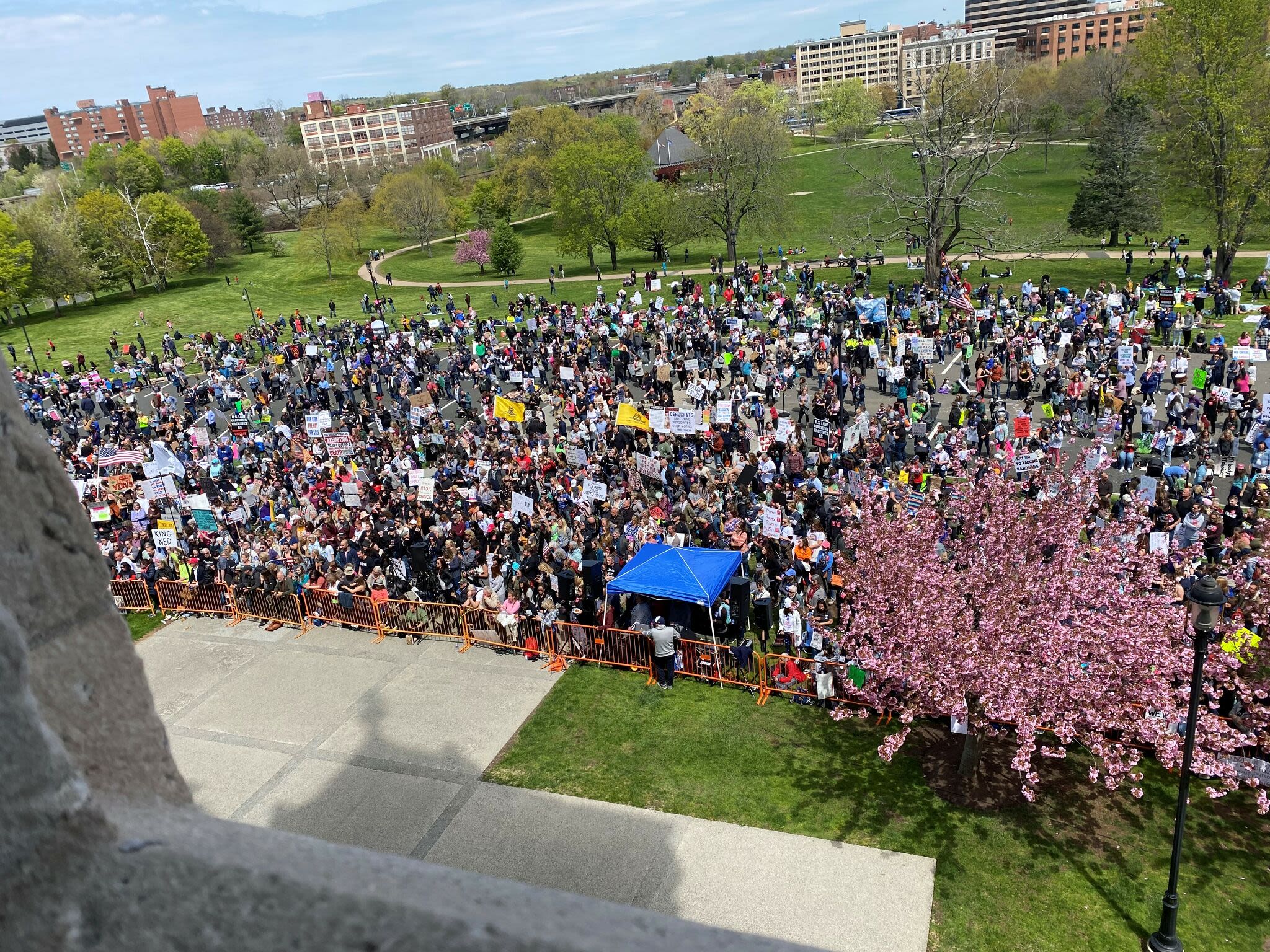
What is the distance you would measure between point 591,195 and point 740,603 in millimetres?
61260

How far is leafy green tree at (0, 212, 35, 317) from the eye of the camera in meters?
71.9

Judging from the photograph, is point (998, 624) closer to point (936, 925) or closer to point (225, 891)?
point (936, 925)

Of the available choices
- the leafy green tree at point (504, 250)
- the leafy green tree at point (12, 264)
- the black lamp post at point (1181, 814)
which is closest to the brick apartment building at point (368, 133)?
the leafy green tree at point (12, 264)

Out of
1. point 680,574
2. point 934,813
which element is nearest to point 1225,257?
point 680,574

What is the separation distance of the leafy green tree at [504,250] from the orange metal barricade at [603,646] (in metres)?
60.2

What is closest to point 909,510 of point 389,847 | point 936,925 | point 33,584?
point 936,925

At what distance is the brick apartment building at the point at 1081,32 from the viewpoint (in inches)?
6176

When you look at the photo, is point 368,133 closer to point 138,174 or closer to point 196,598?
point 138,174

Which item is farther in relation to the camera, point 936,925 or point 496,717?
point 496,717

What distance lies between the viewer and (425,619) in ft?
60.4

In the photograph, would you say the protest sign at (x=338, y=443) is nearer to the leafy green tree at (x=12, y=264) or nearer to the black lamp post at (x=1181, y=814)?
the black lamp post at (x=1181, y=814)

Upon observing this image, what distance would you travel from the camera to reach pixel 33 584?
1.84 m

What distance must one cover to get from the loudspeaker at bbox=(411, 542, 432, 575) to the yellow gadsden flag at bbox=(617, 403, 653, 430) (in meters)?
7.97

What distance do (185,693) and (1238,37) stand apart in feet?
174
